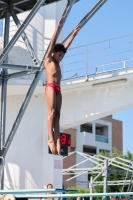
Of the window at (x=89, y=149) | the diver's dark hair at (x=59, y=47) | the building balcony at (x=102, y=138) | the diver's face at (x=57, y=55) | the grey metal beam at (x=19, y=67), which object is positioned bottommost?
the diver's face at (x=57, y=55)

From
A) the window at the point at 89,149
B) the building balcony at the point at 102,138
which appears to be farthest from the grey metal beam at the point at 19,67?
the building balcony at the point at 102,138

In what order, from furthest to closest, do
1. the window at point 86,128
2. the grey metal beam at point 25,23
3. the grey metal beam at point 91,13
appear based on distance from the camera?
the window at point 86,128, the grey metal beam at point 91,13, the grey metal beam at point 25,23

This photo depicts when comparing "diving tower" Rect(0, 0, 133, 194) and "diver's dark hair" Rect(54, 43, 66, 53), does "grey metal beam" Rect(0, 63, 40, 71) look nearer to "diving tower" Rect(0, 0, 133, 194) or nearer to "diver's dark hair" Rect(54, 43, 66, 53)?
"diving tower" Rect(0, 0, 133, 194)

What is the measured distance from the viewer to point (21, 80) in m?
12.9

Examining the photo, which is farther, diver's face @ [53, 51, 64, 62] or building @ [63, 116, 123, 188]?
building @ [63, 116, 123, 188]

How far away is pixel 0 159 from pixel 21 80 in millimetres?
2887

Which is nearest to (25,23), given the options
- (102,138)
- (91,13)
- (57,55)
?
(91,13)

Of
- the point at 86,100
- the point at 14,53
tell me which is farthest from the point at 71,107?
the point at 14,53

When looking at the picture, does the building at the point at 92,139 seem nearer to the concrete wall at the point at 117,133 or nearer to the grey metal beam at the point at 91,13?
the concrete wall at the point at 117,133

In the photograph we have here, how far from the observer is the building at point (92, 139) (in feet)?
135

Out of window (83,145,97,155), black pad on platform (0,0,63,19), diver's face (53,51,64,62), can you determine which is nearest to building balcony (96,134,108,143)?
window (83,145,97,155)

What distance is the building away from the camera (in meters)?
41.2

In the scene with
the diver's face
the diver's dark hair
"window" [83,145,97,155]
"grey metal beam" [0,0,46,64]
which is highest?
"window" [83,145,97,155]

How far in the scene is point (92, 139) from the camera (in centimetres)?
4412
